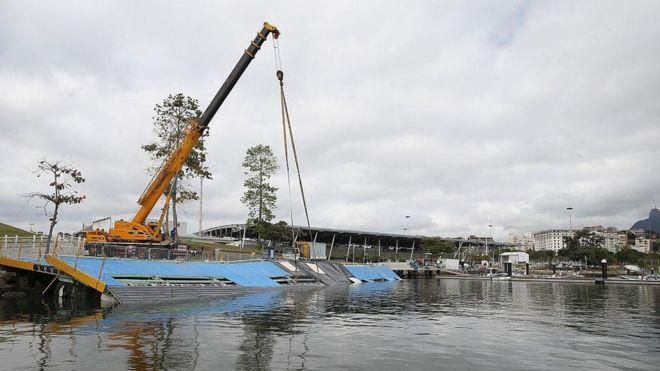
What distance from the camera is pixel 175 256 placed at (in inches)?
1865

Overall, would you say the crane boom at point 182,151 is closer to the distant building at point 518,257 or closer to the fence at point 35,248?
the fence at point 35,248

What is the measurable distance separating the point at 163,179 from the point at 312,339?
99.7ft

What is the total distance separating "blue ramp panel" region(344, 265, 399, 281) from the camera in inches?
3341

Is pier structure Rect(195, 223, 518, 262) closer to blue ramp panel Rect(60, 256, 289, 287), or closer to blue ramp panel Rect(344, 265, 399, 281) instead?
blue ramp panel Rect(344, 265, 399, 281)

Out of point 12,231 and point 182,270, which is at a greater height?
point 12,231

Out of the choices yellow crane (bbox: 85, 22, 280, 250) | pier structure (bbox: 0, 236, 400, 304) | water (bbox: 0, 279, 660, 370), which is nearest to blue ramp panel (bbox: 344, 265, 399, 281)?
pier structure (bbox: 0, 236, 400, 304)

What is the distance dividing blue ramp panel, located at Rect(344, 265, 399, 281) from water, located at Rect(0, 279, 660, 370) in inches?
1962

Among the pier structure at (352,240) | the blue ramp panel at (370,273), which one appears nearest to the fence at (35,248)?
the blue ramp panel at (370,273)

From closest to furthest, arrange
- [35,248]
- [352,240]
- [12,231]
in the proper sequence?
[35,248], [12,231], [352,240]

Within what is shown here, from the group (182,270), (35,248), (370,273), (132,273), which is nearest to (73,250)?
(35,248)

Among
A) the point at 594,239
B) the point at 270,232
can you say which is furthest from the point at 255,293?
the point at 594,239

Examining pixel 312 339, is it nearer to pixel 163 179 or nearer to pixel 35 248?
pixel 163 179

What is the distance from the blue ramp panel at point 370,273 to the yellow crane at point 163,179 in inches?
1726

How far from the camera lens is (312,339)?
70.8 feet
